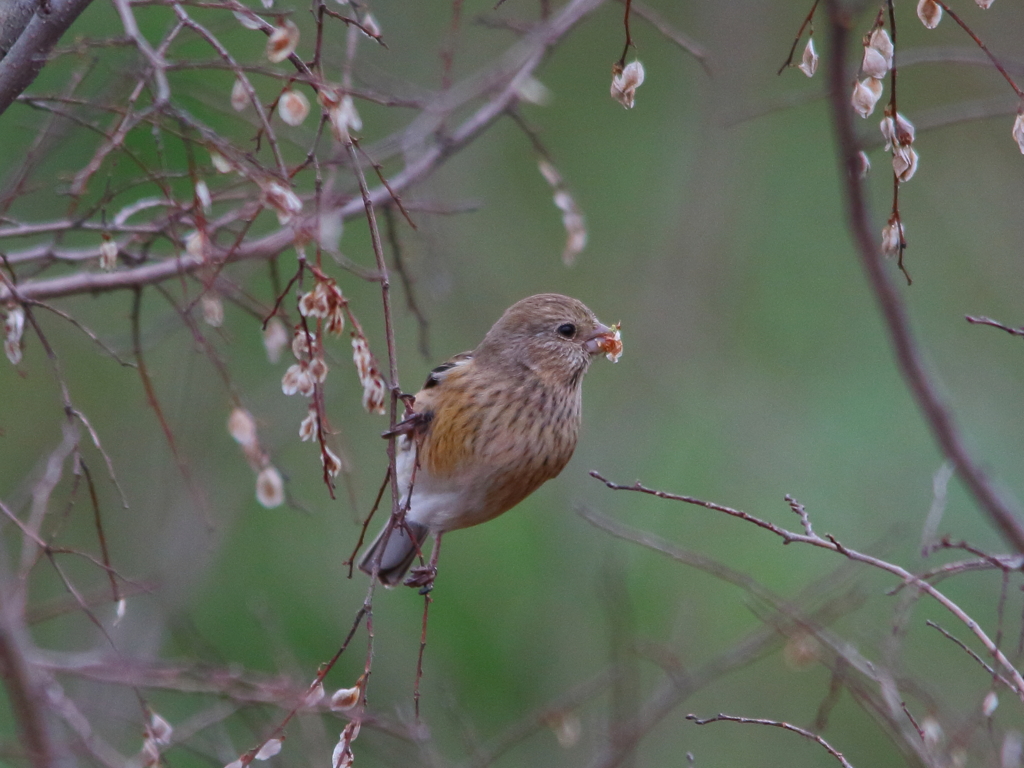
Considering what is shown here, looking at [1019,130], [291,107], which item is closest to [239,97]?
[291,107]

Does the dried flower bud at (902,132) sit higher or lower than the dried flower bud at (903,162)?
higher

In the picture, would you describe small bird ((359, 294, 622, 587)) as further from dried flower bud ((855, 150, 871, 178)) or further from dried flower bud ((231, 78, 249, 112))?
dried flower bud ((855, 150, 871, 178))

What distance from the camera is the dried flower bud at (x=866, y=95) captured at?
2400 mm

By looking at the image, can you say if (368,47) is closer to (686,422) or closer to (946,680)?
(686,422)

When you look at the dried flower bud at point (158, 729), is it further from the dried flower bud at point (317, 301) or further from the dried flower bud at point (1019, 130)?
the dried flower bud at point (1019, 130)

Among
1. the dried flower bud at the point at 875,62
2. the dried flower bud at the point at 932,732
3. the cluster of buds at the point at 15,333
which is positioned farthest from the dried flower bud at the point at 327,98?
the dried flower bud at the point at 932,732

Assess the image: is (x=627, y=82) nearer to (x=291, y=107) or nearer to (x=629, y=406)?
(x=291, y=107)

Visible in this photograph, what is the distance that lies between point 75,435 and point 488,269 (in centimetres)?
649

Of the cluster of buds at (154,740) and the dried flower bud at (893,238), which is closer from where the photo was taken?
the dried flower bud at (893,238)

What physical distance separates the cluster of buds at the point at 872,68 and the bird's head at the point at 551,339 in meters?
1.88

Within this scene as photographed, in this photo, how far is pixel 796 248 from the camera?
10047 mm

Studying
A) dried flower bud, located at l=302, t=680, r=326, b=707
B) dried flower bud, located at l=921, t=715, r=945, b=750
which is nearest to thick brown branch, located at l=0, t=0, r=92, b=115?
dried flower bud, located at l=302, t=680, r=326, b=707

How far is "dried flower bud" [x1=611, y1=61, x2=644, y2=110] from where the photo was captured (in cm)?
265

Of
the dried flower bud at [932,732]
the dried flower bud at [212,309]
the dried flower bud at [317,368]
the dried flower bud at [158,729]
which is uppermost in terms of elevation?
the dried flower bud at [212,309]
